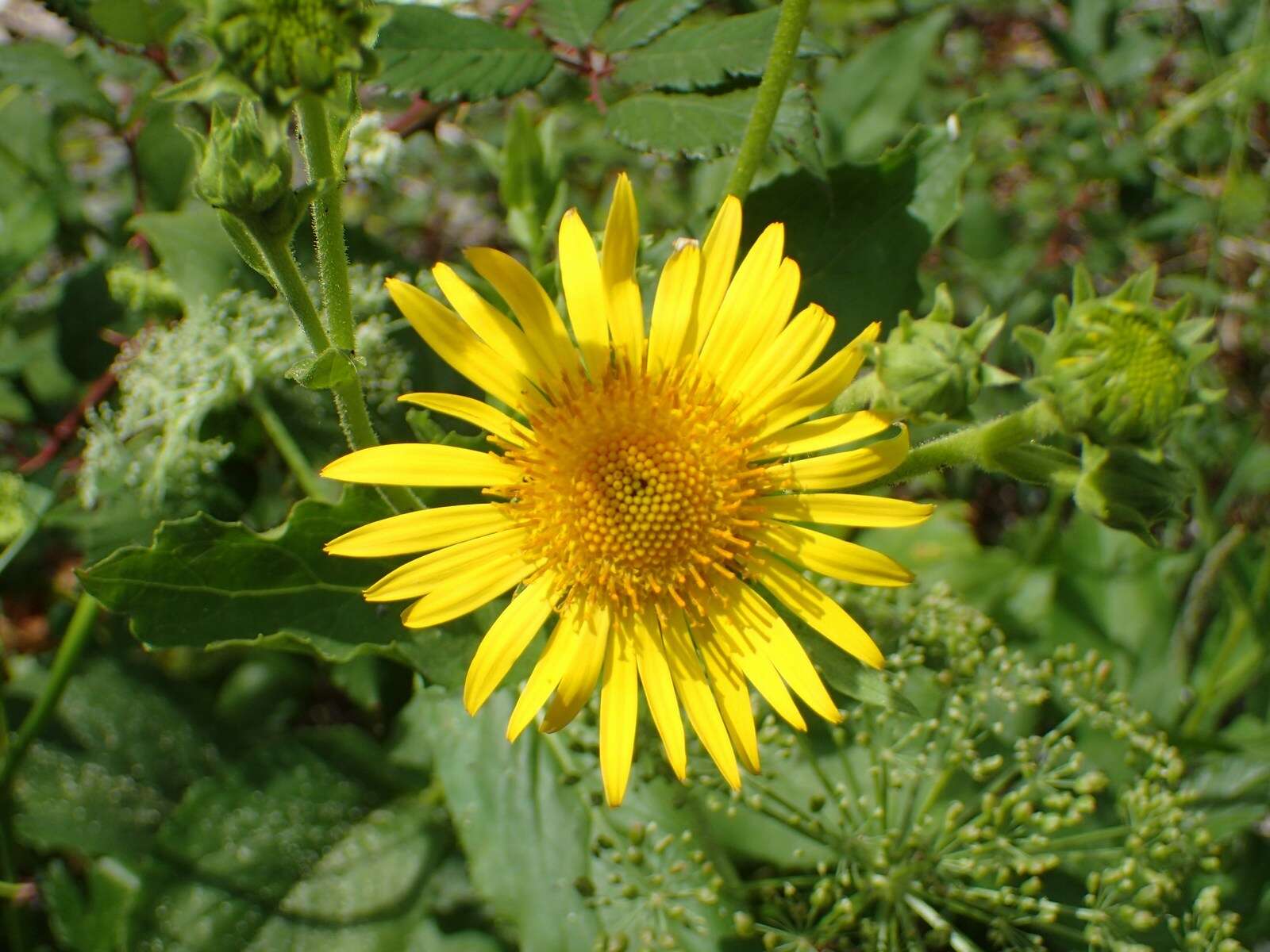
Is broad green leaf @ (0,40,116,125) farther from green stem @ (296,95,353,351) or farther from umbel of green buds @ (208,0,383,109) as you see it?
umbel of green buds @ (208,0,383,109)

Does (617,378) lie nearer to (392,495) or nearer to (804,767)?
(392,495)

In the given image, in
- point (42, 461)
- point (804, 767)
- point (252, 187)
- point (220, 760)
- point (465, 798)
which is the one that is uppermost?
point (252, 187)

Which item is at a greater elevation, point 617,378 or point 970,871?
point 617,378

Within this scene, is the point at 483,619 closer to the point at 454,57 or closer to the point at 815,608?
the point at 815,608

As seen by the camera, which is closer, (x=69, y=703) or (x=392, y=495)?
(x=392, y=495)

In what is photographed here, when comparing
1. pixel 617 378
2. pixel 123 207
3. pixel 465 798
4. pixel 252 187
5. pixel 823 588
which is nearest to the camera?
pixel 252 187

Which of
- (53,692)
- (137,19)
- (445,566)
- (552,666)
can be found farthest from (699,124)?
(53,692)

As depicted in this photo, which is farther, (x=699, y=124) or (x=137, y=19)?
(x=137, y=19)

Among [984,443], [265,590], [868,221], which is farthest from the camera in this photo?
[868,221]

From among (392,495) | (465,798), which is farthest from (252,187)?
(465,798)
